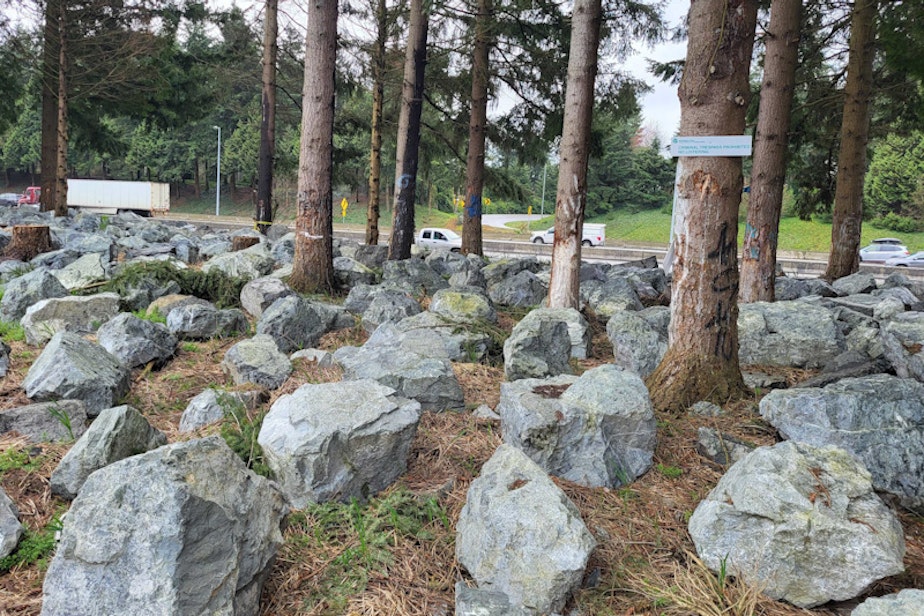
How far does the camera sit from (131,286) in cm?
702

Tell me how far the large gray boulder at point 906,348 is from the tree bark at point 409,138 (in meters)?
8.08

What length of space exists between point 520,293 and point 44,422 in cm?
556

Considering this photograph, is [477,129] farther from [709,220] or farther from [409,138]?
[709,220]

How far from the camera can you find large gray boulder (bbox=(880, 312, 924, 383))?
165 inches

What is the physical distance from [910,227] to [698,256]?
139 ft

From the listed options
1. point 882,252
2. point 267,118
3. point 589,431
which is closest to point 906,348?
point 589,431

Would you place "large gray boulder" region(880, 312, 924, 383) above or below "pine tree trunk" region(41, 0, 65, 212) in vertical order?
below

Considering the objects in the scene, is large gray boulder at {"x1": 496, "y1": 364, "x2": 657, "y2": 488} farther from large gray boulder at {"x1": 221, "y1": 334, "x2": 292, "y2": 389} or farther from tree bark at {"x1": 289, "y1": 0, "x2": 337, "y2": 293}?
tree bark at {"x1": 289, "y1": 0, "x2": 337, "y2": 293}

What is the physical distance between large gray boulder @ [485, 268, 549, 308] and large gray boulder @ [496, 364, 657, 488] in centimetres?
449

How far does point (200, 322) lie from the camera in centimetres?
582

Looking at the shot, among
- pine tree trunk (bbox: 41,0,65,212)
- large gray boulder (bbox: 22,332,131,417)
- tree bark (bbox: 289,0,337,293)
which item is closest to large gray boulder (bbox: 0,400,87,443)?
large gray boulder (bbox: 22,332,131,417)

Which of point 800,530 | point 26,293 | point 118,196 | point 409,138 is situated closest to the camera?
point 800,530

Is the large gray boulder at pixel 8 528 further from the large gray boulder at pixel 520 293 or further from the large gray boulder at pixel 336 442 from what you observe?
the large gray boulder at pixel 520 293

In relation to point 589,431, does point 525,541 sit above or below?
below
